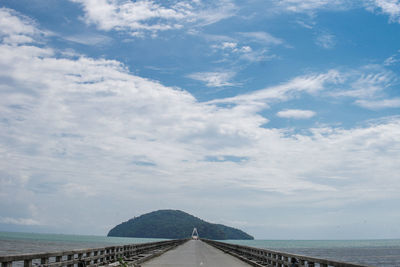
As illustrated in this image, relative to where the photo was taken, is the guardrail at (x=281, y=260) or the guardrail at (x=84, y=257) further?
the guardrail at (x=281, y=260)

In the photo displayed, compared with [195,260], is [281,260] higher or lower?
higher

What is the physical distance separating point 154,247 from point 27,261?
3222 centimetres

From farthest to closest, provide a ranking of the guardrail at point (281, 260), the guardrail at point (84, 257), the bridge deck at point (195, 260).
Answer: the bridge deck at point (195, 260)
the guardrail at point (281, 260)
the guardrail at point (84, 257)

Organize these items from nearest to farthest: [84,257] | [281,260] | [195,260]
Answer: [84,257]
[281,260]
[195,260]

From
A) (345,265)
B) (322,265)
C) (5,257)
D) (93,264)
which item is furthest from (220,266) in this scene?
(5,257)

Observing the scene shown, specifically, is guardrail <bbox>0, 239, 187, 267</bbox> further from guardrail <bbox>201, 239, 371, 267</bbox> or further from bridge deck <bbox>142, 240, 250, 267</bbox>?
guardrail <bbox>201, 239, 371, 267</bbox>

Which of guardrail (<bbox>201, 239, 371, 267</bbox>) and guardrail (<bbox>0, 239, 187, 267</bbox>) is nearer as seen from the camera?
guardrail (<bbox>0, 239, 187, 267</bbox>)

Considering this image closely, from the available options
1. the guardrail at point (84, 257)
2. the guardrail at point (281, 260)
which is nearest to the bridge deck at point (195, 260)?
the guardrail at point (281, 260)

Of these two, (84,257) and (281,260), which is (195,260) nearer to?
(281,260)

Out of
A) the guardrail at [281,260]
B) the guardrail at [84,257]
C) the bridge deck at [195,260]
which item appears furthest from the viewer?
the bridge deck at [195,260]

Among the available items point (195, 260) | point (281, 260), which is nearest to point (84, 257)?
point (281, 260)

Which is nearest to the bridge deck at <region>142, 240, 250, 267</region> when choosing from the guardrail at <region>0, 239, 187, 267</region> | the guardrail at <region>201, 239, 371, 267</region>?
the guardrail at <region>201, 239, 371, 267</region>

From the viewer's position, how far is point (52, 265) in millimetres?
12461

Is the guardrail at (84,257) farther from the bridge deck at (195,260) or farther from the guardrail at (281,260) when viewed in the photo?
the guardrail at (281,260)
